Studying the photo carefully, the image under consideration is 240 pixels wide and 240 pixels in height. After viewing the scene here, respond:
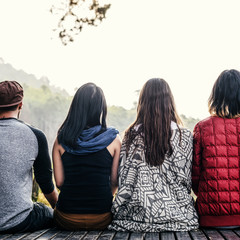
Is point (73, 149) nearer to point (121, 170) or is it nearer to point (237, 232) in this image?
point (121, 170)

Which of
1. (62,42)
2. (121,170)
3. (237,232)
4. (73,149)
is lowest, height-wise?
(237,232)

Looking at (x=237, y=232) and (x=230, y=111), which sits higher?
(x=230, y=111)

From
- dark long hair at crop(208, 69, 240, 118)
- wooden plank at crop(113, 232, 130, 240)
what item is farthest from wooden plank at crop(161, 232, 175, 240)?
dark long hair at crop(208, 69, 240, 118)

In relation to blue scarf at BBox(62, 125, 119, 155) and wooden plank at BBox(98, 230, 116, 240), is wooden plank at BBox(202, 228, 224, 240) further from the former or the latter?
blue scarf at BBox(62, 125, 119, 155)

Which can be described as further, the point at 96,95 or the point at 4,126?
the point at 96,95

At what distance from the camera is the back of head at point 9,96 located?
304 centimetres

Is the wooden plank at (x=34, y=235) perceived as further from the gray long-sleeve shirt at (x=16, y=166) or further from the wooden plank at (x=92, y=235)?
the wooden plank at (x=92, y=235)

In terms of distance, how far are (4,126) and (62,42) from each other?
11.3 ft

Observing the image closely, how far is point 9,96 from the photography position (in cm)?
304

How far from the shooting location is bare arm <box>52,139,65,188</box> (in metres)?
3.21

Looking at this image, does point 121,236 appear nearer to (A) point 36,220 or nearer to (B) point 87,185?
(B) point 87,185

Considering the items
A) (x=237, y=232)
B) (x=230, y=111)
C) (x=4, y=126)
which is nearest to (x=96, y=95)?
(x=4, y=126)

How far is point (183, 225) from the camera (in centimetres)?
298

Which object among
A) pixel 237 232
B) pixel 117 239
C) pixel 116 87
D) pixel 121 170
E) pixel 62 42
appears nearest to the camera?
pixel 117 239
